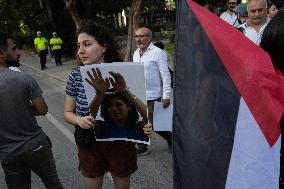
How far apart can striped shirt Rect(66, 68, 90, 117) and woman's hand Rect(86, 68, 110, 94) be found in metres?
0.22

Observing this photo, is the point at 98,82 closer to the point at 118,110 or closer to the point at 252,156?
the point at 118,110

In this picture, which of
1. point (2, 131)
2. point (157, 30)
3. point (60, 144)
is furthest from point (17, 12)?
point (2, 131)

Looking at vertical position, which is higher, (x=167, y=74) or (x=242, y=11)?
(x=242, y=11)

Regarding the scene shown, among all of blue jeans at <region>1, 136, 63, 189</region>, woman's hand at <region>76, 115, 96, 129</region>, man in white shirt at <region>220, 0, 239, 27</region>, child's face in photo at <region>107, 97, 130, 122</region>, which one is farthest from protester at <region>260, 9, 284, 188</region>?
man in white shirt at <region>220, 0, 239, 27</region>

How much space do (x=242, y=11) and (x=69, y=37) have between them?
769 inches

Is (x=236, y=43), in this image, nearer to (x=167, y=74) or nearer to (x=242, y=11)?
(x=167, y=74)

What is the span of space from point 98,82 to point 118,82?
14cm

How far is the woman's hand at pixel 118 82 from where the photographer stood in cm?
266

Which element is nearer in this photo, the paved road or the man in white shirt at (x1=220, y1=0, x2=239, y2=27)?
the paved road

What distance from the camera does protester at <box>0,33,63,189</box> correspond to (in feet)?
10.4

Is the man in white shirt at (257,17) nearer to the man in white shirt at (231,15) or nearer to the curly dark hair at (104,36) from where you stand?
the man in white shirt at (231,15)

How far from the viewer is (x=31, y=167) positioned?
344 centimetres

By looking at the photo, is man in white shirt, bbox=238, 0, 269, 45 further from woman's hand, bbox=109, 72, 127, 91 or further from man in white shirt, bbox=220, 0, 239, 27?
woman's hand, bbox=109, 72, 127, 91

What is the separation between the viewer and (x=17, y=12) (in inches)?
1265
